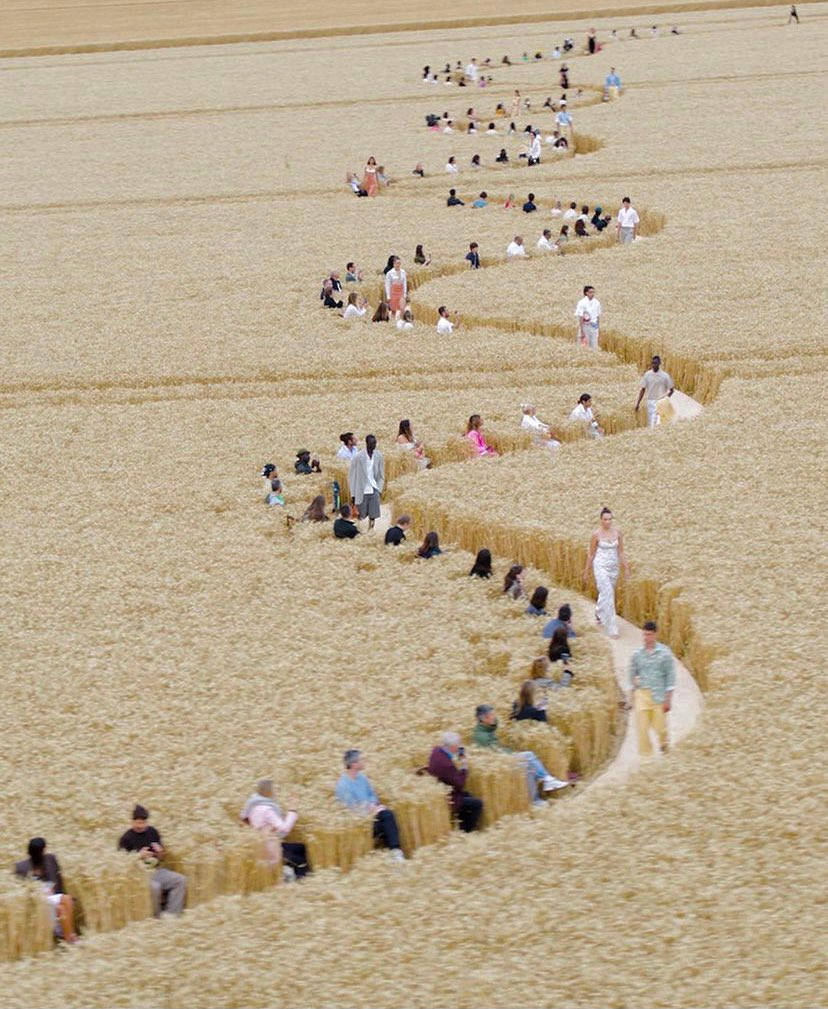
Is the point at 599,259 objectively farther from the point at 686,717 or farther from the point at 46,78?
the point at 46,78

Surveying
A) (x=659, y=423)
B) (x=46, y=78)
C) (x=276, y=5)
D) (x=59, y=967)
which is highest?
(x=276, y=5)

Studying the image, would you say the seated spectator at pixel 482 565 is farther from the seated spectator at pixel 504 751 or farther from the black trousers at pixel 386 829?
the black trousers at pixel 386 829

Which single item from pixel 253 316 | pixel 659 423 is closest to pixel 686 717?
pixel 659 423

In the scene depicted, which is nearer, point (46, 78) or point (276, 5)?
point (46, 78)

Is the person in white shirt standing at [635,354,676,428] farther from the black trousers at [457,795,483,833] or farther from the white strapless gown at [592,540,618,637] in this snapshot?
the black trousers at [457,795,483,833]

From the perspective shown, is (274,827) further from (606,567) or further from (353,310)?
(353,310)

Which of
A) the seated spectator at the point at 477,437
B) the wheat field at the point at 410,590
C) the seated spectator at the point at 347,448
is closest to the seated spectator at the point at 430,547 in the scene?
the wheat field at the point at 410,590

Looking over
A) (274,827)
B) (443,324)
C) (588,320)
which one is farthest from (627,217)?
(274,827)
